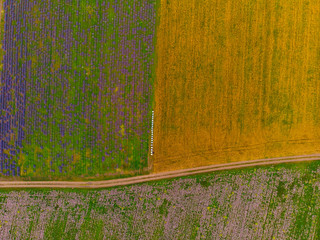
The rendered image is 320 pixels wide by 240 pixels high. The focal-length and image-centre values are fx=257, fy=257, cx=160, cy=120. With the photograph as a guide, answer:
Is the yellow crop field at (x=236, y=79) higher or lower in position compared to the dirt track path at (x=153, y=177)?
higher

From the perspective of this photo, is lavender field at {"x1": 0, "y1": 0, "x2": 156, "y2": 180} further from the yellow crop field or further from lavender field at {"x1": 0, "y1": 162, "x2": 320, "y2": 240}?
lavender field at {"x1": 0, "y1": 162, "x2": 320, "y2": 240}

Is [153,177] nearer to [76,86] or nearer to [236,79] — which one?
[76,86]

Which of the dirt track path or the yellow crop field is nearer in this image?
the dirt track path

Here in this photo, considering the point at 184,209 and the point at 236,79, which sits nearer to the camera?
the point at 184,209

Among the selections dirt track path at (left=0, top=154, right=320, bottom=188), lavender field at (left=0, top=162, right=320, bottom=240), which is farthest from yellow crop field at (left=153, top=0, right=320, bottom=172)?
lavender field at (left=0, top=162, right=320, bottom=240)

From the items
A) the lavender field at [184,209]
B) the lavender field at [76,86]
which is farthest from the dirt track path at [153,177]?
the lavender field at [76,86]

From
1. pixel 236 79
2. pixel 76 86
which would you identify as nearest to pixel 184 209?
pixel 236 79

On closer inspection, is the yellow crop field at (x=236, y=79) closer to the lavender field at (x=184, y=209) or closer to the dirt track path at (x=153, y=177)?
the dirt track path at (x=153, y=177)
